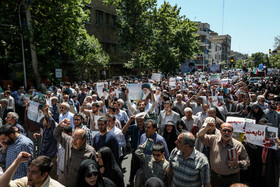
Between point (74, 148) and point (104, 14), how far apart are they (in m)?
27.7

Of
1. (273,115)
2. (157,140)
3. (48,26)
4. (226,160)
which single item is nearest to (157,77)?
(273,115)

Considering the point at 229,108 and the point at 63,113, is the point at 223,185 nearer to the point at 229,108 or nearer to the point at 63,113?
the point at 63,113

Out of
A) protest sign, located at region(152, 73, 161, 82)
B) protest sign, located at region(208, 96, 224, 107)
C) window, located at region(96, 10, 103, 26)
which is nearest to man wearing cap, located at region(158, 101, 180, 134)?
protest sign, located at region(208, 96, 224, 107)

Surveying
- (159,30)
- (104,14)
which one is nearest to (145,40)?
(159,30)

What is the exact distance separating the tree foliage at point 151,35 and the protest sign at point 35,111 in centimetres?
1869

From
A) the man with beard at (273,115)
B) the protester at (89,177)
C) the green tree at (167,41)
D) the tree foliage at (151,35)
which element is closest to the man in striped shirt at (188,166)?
the protester at (89,177)

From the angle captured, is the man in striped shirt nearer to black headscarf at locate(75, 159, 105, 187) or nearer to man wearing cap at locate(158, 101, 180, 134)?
black headscarf at locate(75, 159, 105, 187)

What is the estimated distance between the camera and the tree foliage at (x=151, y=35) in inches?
925

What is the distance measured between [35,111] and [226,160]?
155 inches

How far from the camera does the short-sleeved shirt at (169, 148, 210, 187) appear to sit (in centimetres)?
322

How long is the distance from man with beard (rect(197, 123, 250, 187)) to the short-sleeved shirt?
2.42 feet

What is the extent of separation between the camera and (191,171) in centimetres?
325

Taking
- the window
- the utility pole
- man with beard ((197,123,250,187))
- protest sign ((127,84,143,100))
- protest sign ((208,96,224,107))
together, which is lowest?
Result: man with beard ((197,123,250,187))

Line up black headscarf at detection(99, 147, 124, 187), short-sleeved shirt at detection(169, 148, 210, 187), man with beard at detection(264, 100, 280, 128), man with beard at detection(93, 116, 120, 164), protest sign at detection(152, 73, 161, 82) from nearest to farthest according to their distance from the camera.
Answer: short-sleeved shirt at detection(169, 148, 210, 187) < black headscarf at detection(99, 147, 124, 187) < man with beard at detection(93, 116, 120, 164) < man with beard at detection(264, 100, 280, 128) < protest sign at detection(152, 73, 161, 82)
